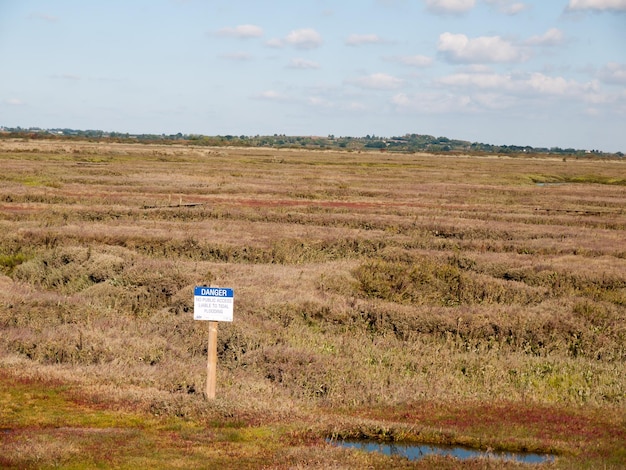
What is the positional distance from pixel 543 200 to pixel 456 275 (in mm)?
42664

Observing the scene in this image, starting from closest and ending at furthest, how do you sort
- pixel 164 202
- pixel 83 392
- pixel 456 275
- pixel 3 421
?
pixel 3 421
pixel 83 392
pixel 456 275
pixel 164 202

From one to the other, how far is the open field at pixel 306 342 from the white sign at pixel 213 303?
1659 millimetres

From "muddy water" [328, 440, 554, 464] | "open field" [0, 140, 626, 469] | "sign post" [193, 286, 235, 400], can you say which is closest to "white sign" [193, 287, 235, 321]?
"sign post" [193, 286, 235, 400]

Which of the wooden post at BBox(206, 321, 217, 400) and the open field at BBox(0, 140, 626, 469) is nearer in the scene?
the open field at BBox(0, 140, 626, 469)

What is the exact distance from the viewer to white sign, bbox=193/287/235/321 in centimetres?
1335

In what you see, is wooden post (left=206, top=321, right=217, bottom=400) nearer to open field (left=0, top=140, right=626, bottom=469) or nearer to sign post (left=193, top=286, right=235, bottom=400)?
sign post (left=193, top=286, right=235, bottom=400)

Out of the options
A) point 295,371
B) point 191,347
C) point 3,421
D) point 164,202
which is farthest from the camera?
point 164,202

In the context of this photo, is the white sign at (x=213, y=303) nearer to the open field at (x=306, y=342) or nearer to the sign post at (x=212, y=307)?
the sign post at (x=212, y=307)

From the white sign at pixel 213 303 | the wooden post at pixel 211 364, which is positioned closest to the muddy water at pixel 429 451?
the wooden post at pixel 211 364

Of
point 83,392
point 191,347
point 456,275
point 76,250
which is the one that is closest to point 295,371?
point 191,347

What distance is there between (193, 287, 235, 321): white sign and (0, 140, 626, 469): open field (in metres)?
1.66

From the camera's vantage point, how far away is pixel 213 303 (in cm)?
1341

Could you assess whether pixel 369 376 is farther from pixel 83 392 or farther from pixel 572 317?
pixel 572 317

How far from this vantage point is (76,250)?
29156mm
